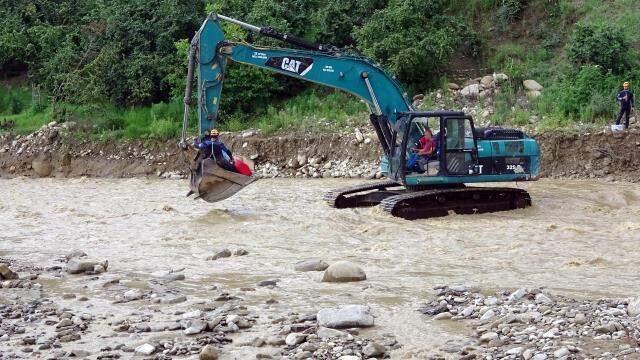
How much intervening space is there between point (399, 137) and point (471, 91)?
1032 centimetres

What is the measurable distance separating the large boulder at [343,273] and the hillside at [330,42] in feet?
44.1

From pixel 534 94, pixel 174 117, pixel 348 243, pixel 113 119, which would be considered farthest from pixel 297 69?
pixel 113 119

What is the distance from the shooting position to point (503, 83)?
27125 mm

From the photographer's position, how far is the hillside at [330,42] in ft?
84.8

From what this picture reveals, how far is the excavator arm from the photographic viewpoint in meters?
16.4

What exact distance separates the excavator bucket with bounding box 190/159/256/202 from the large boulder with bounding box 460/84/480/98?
12562mm

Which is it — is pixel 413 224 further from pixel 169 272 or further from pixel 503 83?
pixel 503 83

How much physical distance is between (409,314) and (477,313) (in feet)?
2.66

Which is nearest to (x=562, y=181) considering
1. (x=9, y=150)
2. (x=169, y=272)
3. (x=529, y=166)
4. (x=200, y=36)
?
(x=529, y=166)

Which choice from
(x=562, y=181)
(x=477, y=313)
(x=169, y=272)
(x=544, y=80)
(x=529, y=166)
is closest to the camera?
(x=477, y=313)

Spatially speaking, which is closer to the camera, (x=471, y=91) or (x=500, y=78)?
(x=471, y=91)

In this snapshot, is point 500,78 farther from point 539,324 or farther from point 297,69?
point 539,324

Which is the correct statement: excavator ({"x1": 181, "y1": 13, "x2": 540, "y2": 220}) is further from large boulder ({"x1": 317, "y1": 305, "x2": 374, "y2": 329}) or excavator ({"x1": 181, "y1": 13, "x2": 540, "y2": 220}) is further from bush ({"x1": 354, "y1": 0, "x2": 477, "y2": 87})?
bush ({"x1": 354, "y1": 0, "x2": 477, "y2": 87})

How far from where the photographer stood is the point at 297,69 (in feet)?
57.1
